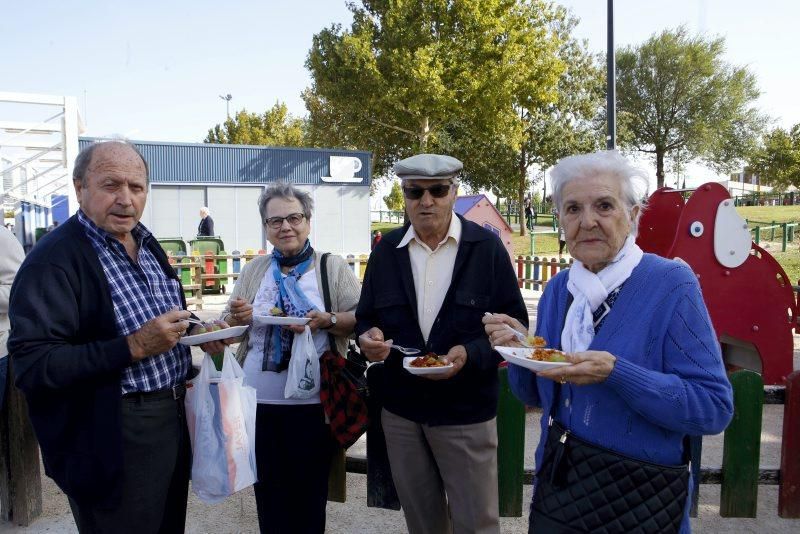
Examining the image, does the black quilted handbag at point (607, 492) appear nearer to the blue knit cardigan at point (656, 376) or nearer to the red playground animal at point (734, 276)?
the blue knit cardigan at point (656, 376)

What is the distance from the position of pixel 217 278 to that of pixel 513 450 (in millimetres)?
11541

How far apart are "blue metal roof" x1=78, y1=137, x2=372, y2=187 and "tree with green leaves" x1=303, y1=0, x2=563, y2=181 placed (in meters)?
3.50

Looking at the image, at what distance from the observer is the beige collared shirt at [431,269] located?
102 inches

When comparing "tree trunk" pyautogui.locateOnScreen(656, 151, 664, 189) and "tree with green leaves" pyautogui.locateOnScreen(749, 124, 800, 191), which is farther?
"tree trunk" pyautogui.locateOnScreen(656, 151, 664, 189)

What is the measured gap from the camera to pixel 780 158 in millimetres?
31531

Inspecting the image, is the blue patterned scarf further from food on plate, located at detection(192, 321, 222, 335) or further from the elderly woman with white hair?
the elderly woman with white hair

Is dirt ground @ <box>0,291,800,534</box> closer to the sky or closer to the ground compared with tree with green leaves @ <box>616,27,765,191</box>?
closer to the ground

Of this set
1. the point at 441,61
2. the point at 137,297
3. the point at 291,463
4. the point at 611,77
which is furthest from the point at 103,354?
the point at 441,61

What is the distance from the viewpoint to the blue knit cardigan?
1.68 meters

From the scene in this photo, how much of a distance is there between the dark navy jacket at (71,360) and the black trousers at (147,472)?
3.0 inches

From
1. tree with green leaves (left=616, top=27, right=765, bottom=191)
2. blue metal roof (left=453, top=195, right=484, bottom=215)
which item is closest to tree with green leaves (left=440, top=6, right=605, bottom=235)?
tree with green leaves (left=616, top=27, right=765, bottom=191)

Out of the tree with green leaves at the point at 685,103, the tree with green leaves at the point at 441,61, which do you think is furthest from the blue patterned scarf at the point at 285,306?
the tree with green leaves at the point at 685,103

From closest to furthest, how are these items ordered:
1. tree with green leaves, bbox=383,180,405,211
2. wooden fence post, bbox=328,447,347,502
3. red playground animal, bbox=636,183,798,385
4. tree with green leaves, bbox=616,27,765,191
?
wooden fence post, bbox=328,447,347,502 → red playground animal, bbox=636,183,798,385 → tree with green leaves, bbox=616,27,765,191 → tree with green leaves, bbox=383,180,405,211

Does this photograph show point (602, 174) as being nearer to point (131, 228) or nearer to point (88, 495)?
point (131, 228)
